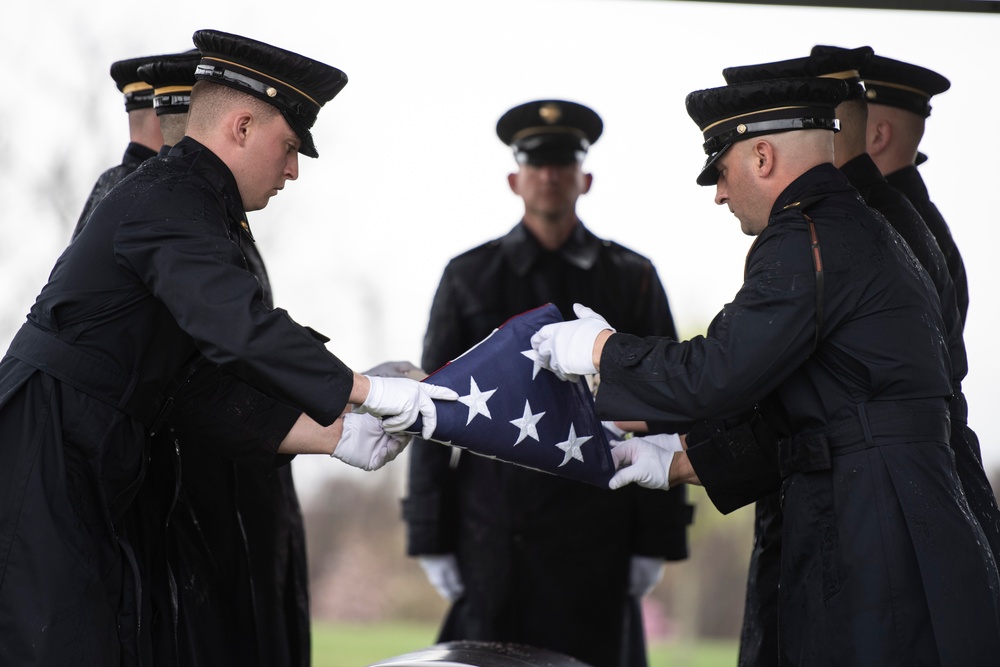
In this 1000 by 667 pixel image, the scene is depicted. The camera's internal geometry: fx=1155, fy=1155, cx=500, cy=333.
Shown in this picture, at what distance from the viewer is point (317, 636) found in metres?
9.78

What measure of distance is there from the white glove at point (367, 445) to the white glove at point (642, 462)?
573mm

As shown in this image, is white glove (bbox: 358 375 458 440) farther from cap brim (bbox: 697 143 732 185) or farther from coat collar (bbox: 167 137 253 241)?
cap brim (bbox: 697 143 732 185)

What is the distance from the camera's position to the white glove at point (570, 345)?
277cm

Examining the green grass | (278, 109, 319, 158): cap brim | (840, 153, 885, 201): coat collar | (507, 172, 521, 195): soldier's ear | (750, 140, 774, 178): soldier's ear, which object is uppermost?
(507, 172, 521, 195): soldier's ear

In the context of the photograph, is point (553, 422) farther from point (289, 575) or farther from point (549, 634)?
point (549, 634)

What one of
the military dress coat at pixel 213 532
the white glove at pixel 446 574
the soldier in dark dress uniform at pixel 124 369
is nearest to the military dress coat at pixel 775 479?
the soldier in dark dress uniform at pixel 124 369

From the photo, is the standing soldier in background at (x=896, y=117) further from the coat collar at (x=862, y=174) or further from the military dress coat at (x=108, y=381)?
the military dress coat at (x=108, y=381)

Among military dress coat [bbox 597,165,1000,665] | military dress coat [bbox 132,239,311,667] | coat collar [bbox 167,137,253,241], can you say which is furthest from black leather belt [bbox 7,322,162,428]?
military dress coat [bbox 597,165,1000,665]

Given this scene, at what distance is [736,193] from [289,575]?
5.90 feet

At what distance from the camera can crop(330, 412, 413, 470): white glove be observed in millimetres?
2979

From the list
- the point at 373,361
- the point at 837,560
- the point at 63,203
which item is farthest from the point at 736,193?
the point at 373,361

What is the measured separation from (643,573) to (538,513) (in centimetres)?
47

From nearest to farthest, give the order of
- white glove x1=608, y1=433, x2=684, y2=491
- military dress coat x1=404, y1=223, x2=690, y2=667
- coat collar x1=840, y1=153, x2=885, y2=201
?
1. white glove x1=608, y1=433, x2=684, y2=491
2. coat collar x1=840, y1=153, x2=885, y2=201
3. military dress coat x1=404, y1=223, x2=690, y2=667

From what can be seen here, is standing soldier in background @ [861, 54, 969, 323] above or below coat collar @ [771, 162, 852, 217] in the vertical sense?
above
